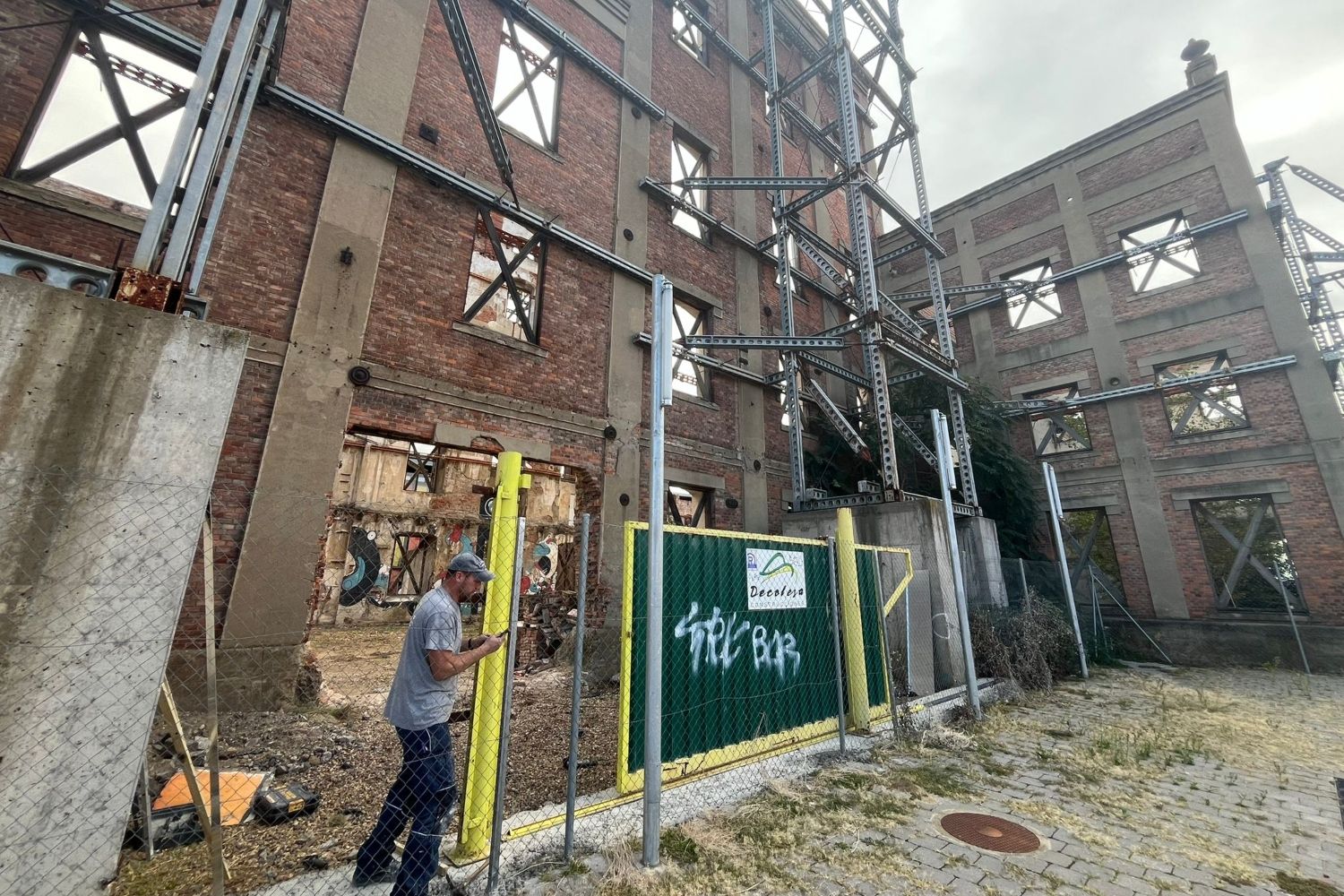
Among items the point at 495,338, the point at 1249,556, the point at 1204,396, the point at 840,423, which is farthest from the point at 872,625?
the point at 1204,396

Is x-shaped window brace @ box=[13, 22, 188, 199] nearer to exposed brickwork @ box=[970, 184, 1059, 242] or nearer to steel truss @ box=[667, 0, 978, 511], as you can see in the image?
steel truss @ box=[667, 0, 978, 511]

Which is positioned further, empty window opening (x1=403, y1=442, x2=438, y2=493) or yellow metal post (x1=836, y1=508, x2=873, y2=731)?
empty window opening (x1=403, y1=442, x2=438, y2=493)

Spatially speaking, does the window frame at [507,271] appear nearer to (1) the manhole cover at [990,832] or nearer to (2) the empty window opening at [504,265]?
(2) the empty window opening at [504,265]

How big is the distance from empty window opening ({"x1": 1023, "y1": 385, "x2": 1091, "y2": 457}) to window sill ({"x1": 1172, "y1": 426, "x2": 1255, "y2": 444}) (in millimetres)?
1924

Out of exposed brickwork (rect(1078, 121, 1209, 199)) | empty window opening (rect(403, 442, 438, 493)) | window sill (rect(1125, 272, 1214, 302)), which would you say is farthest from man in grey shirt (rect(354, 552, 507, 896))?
exposed brickwork (rect(1078, 121, 1209, 199))

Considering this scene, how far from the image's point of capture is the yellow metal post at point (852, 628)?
6207 millimetres

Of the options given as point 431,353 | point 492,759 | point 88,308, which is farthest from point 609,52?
point 492,759

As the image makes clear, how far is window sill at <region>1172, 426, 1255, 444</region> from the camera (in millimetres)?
13039

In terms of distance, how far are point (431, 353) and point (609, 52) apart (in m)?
8.56

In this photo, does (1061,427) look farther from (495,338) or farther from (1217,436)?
(495,338)

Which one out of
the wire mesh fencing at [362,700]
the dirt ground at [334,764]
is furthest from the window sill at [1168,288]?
the dirt ground at [334,764]

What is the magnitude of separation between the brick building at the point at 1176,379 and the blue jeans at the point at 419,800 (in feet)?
54.6

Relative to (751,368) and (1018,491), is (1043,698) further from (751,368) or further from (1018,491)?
(751,368)

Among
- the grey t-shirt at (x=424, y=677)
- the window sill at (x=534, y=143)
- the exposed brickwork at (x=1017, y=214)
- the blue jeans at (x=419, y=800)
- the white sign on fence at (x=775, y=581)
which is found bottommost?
the blue jeans at (x=419, y=800)
